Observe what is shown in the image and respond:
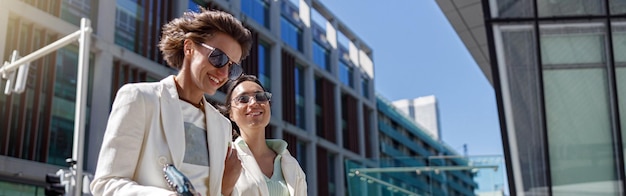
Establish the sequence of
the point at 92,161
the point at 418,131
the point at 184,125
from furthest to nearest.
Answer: the point at 418,131 < the point at 92,161 < the point at 184,125

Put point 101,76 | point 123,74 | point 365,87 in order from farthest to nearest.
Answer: point 365,87, point 123,74, point 101,76

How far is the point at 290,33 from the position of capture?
1502 inches

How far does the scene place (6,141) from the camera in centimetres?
1928

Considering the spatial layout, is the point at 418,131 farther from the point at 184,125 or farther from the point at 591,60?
the point at 184,125

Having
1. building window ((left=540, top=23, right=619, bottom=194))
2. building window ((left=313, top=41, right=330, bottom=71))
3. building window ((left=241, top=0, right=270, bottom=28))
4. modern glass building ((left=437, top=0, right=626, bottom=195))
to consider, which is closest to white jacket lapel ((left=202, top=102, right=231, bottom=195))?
modern glass building ((left=437, top=0, right=626, bottom=195))

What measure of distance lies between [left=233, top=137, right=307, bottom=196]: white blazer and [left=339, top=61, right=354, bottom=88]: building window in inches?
1644

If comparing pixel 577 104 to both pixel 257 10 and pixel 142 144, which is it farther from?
pixel 257 10

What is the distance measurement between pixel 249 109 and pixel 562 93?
27.2 feet

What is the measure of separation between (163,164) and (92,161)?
2058 centimetres

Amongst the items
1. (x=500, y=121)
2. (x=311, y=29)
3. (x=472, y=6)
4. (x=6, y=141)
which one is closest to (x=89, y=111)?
(x=6, y=141)

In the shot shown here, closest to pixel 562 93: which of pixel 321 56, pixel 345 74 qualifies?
pixel 321 56

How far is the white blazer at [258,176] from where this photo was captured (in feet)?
10.00

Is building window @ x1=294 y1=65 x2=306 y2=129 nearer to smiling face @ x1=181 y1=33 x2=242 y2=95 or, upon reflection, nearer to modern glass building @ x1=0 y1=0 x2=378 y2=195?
modern glass building @ x1=0 y1=0 x2=378 y2=195

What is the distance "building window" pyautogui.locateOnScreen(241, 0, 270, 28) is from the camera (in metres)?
32.9
